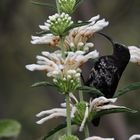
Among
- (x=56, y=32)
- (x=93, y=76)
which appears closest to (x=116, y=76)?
(x=93, y=76)

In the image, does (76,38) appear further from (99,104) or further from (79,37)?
(99,104)

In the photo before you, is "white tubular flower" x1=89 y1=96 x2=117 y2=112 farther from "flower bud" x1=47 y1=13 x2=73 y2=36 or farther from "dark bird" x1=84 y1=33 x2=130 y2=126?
"flower bud" x1=47 y1=13 x2=73 y2=36

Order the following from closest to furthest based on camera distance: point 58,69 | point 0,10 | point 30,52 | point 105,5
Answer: point 58,69, point 0,10, point 105,5, point 30,52

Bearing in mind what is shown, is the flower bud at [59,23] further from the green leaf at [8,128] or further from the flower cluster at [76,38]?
the green leaf at [8,128]

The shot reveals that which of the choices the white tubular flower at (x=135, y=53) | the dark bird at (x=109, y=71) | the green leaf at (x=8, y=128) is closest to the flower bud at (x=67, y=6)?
the dark bird at (x=109, y=71)

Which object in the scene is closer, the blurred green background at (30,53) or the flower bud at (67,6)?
the flower bud at (67,6)

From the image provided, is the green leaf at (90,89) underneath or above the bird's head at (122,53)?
underneath

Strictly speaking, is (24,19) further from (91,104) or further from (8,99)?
(91,104)
